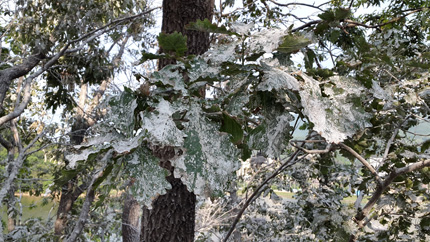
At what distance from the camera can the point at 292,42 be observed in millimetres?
633

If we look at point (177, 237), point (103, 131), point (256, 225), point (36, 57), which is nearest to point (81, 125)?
point (36, 57)

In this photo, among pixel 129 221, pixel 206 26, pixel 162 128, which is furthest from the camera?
pixel 129 221

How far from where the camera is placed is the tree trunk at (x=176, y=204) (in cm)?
167

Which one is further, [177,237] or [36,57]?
[36,57]

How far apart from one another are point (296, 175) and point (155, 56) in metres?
3.29

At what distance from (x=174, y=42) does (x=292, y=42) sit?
246mm

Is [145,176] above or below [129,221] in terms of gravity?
below

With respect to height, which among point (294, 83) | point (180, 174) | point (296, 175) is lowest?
point (180, 174)

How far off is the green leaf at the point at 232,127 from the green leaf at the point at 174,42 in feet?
0.64

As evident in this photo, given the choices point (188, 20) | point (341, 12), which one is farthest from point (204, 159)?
point (188, 20)

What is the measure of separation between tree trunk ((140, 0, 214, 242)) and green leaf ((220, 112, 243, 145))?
1.02m

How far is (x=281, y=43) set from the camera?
618 mm

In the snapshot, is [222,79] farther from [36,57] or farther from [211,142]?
[36,57]

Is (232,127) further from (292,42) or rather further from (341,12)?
(341,12)
